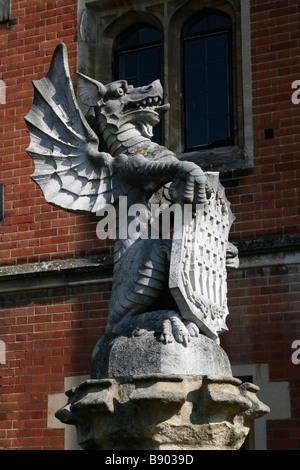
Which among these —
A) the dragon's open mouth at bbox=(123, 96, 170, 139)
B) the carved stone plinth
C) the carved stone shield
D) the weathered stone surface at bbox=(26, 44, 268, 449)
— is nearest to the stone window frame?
the dragon's open mouth at bbox=(123, 96, 170, 139)

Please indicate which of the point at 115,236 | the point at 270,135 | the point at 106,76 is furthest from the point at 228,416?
the point at 106,76

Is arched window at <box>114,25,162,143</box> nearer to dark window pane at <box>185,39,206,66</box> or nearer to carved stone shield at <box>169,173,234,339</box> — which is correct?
dark window pane at <box>185,39,206,66</box>

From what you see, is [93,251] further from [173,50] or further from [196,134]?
[173,50]

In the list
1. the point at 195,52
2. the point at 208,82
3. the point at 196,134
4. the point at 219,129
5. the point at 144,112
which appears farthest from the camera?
the point at 195,52

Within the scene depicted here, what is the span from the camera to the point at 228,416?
14.9 ft

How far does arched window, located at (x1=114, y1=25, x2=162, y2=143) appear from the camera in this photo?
10.5 metres

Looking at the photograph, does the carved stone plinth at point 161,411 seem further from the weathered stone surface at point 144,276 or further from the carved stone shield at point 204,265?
the carved stone shield at point 204,265

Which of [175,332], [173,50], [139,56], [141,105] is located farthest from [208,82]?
[175,332]

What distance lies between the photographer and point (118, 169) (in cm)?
522

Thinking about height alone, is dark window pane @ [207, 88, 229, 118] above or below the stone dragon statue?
above

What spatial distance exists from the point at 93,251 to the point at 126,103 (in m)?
4.38

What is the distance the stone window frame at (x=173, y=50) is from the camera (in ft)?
31.1

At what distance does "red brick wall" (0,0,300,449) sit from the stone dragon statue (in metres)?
3.31

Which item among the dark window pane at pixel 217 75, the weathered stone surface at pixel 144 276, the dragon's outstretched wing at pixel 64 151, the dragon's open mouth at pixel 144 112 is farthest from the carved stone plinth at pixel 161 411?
the dark window pane at pixel 217 75
